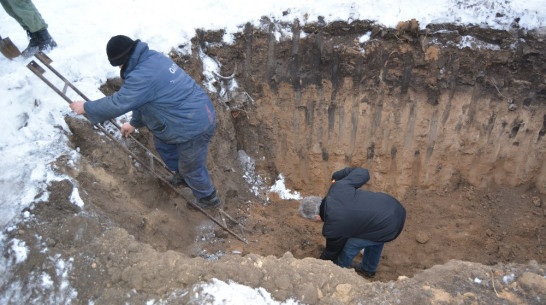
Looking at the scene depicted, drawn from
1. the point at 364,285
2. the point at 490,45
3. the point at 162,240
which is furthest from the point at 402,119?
the point at 162,240

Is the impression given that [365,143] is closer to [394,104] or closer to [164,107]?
[394,104]

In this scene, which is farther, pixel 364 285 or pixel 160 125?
pixel 160 125

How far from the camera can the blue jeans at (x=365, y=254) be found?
14.0 ft

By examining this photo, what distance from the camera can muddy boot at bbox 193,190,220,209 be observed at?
15.3 ft

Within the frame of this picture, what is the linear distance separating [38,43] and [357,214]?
14.3 ft

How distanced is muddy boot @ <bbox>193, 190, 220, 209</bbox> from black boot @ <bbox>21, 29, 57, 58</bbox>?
8.92 feet

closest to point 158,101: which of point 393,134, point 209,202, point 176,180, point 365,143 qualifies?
point 176,180

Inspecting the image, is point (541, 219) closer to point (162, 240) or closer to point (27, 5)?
point (162, 240)

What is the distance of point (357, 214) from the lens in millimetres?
3887

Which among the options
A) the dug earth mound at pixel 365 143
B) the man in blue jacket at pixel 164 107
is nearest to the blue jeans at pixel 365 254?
the dug earth mound at pixel 365 143

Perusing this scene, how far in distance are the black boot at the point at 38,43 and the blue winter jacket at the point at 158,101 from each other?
1.80 m

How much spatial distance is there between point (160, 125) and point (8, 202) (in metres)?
1.47

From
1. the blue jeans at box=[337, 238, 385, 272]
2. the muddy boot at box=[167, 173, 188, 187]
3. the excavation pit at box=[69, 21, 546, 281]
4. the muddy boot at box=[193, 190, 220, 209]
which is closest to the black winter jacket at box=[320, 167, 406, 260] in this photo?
the blue jeans at box=[337, 238, 385, 272]

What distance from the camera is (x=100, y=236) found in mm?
3229
